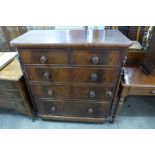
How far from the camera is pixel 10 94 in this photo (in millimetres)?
1409

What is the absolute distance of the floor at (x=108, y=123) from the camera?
1601 millimetres

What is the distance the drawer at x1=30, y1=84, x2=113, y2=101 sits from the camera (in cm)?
125

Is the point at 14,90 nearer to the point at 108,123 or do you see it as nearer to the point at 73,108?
the point at 73,108

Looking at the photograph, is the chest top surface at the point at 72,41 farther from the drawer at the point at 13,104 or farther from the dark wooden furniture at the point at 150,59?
the drawer at the point at 13,104

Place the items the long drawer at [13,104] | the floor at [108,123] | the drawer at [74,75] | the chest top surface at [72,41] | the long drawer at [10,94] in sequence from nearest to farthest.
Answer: the chest top surface at [72,41] < the drawer at [74,75] < the long drawer at [10,94] < the long drawer at [13,104] < the floor at [108,123]

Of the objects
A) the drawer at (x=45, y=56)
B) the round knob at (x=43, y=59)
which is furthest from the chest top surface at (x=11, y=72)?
the round knob at (x=43, y=59)

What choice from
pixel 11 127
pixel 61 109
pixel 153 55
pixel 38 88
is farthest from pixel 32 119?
pixel 153 55

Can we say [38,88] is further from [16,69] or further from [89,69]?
[89,69]

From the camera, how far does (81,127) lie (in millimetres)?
1594

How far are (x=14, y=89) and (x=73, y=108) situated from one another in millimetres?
637

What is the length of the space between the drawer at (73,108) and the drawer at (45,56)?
0.50m

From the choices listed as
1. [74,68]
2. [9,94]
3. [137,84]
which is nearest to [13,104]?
[9,94]

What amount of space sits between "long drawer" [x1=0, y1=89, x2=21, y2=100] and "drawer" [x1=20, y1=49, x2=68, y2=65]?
0.45 meters
